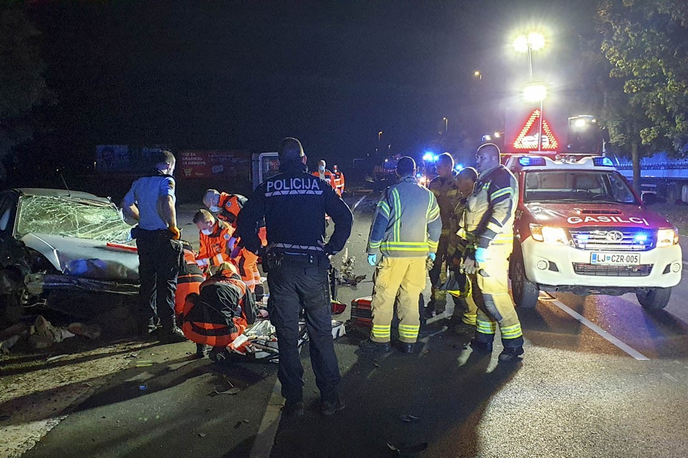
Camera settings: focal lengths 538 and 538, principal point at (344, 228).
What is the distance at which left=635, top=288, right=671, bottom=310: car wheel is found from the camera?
21.0 feet

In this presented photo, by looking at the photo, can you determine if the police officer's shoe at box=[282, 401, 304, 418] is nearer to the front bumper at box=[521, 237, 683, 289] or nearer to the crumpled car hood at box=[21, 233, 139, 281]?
the crumpled car hood at box=[21, 233, 139, 281]

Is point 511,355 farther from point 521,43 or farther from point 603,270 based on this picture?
point 521,43

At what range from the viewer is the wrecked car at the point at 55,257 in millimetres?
5504

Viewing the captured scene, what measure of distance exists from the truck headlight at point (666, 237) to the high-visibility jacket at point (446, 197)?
2.32 metres

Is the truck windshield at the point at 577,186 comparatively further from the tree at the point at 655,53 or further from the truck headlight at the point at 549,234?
the tree at the point at 655,53

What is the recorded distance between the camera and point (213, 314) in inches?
191

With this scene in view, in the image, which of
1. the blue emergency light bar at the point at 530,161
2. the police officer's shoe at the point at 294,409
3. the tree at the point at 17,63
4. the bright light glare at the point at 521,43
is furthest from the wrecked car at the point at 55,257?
the bright light glare at the point at 521,43

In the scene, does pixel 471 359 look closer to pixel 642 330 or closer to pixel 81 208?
pixel 642 330

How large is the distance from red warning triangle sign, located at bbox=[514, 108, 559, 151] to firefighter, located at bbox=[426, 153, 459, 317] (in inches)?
317

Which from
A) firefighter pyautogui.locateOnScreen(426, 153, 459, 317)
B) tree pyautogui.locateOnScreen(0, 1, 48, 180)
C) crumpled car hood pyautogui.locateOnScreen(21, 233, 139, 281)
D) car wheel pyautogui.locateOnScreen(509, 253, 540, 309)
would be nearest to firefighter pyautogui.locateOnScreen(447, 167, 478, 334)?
firefighter pyautogui.locateOnScreen(426, 153, 459, 317)

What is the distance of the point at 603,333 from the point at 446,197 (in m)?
2.33

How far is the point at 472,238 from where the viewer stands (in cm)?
544

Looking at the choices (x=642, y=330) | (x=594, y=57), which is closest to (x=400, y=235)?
(x=642, y=330)

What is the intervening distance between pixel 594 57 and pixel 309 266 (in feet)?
56.7
